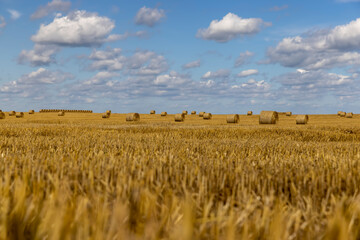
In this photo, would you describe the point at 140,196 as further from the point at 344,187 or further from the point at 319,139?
the point at 319,139

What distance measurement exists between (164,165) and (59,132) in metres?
11.8

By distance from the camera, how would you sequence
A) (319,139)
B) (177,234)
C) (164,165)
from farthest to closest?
(319,139)
(164,165)
(177,234)

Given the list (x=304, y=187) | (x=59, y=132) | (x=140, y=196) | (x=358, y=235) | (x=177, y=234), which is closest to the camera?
(x=177, y=234)

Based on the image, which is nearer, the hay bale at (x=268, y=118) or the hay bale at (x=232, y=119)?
the hay bale at (x=268, y=118)

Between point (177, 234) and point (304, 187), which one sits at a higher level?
point (177, 234)

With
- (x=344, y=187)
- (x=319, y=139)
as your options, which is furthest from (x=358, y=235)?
(x=319, y=139)

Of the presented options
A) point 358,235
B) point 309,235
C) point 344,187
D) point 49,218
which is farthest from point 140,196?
point 344,187

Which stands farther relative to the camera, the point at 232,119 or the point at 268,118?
the point at 232,119

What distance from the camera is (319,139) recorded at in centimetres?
1648

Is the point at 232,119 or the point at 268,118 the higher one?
the point at 268,118

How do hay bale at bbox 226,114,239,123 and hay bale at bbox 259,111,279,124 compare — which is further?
hay bale at bbox 226,114,239,123

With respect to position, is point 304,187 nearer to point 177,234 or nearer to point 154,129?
point 177,234

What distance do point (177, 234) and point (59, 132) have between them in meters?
14.6

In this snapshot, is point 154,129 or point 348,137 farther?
point 154,129
